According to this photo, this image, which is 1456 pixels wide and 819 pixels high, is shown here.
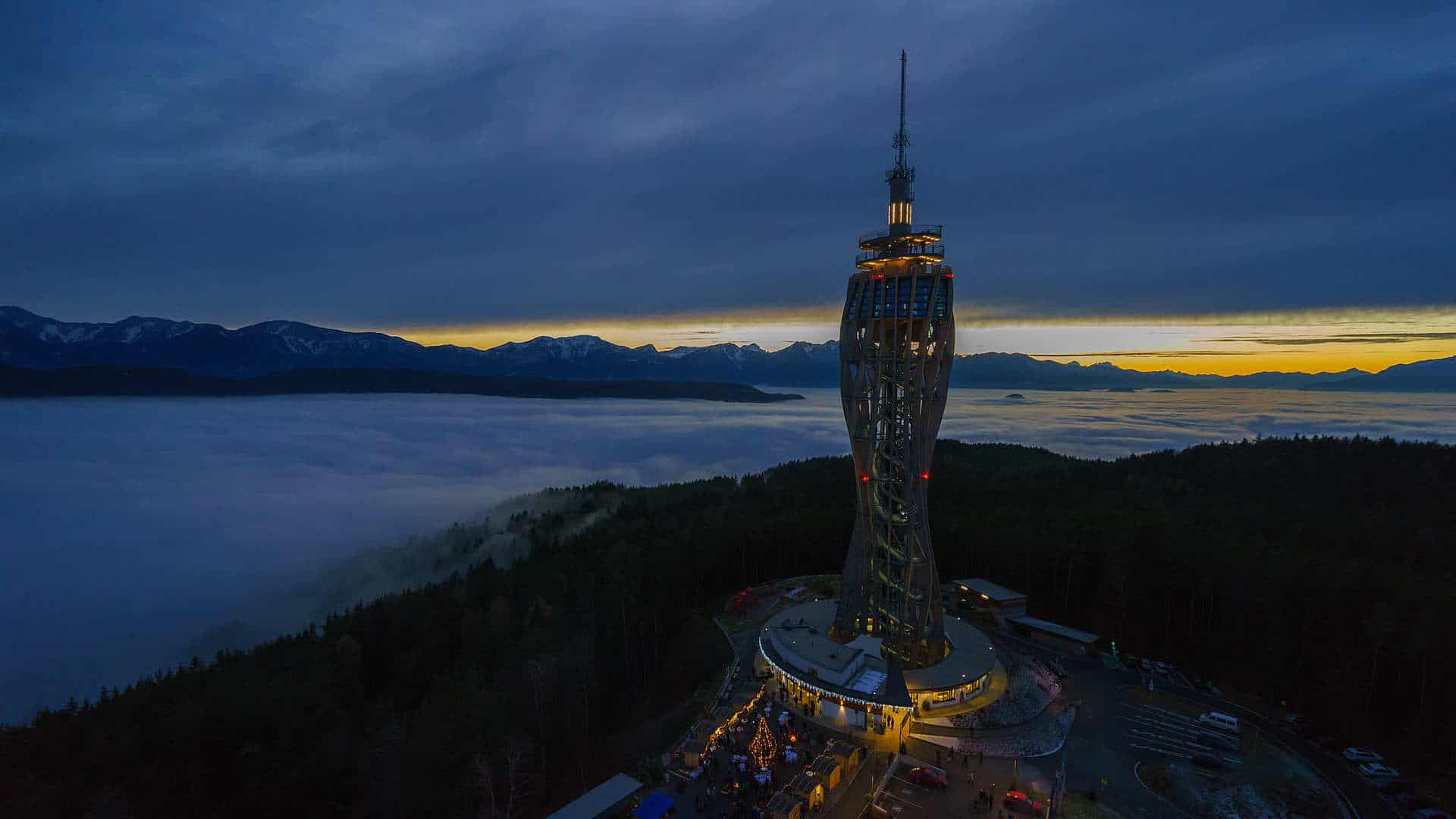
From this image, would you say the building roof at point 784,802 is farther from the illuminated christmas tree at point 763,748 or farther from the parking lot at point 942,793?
the illuminated christmas tree at point 763,748

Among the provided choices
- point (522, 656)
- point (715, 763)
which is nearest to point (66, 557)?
point (522, 656)

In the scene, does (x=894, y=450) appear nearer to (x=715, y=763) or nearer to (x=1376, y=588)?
(x=715, y=763)

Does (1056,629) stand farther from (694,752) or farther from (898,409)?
(694,752)

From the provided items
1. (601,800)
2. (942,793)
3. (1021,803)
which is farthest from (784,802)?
(1021,803)

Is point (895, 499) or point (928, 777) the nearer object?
point (928, 777)

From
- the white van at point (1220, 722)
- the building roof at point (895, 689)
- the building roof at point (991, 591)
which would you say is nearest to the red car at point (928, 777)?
the building roof at point (895, 689)

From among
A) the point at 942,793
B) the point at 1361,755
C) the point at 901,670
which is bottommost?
the point at 1361,755

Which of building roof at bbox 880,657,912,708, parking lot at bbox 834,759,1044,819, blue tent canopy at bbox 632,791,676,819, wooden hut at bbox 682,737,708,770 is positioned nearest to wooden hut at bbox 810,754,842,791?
parking lot at bbox 834,759,1044,819
